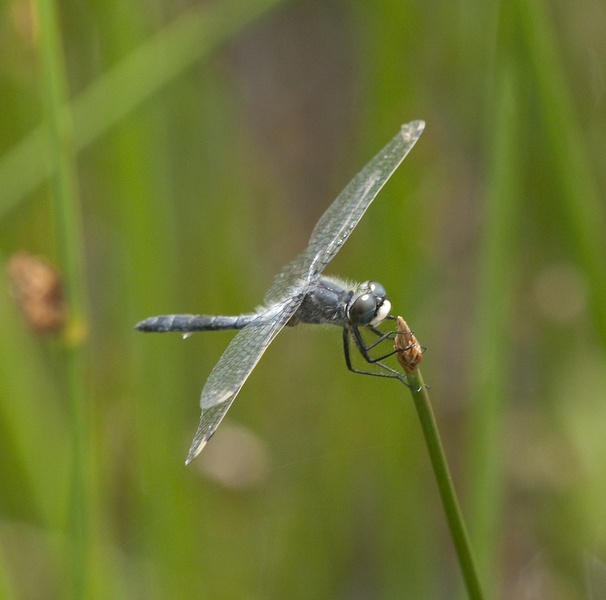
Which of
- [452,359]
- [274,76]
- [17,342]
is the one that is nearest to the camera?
[17,342]

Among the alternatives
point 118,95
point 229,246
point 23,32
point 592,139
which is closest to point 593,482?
point 592,139

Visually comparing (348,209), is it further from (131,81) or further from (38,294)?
(131,81)

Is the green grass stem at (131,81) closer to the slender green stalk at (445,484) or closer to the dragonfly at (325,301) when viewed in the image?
the dragonfly at (325,301)

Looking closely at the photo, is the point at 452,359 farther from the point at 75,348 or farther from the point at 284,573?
the point at 75,348

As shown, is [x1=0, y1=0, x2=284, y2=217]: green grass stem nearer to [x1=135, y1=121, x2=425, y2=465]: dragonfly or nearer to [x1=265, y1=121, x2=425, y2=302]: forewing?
[x1=135, y1=121, x2=425, y2=465]: dragonfly

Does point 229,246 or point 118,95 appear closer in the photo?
point 118,95

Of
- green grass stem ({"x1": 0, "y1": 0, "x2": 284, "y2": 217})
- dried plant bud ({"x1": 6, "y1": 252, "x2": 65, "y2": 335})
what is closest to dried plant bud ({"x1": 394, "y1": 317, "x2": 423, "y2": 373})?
dried plant bud ({"x1": 6, "y1": 252, "x2": 65, "y2": 335})
